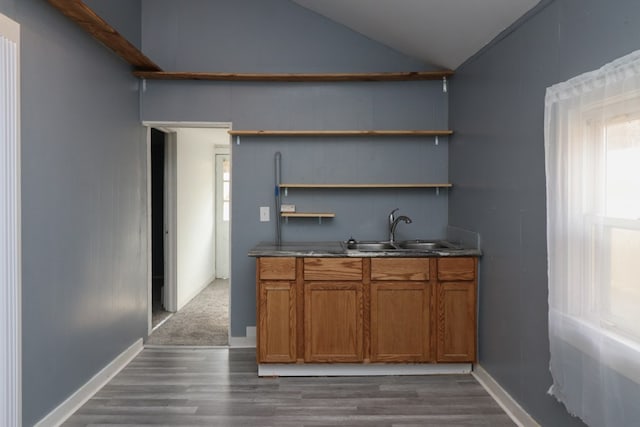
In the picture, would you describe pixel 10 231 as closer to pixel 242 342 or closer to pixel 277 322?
pixel 277 322

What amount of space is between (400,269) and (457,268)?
16.6 inches

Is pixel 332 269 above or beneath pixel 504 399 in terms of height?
above

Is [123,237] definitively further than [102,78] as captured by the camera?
Yes

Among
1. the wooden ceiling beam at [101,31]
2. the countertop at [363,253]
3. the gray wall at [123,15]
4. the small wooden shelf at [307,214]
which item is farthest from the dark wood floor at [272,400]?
the gray wall at [123,15]

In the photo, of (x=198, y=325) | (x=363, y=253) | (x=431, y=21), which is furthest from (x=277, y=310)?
(x=431, y=21)

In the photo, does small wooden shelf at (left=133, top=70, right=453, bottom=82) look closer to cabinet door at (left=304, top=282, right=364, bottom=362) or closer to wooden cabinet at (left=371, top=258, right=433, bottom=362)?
wooden cabinet at (left=371, top=258, right=433, bottom=362)

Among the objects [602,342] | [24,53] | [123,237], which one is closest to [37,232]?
[24,53]

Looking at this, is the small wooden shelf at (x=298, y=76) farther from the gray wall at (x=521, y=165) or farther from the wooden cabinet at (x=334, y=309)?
the wooden cabinet at (x=334, y=309)

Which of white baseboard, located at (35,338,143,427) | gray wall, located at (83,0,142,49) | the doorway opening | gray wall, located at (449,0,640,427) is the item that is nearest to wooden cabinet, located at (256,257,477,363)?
gray wall, located at (449,0,640,427)

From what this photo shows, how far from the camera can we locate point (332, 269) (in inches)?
123

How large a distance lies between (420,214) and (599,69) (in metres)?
2.18

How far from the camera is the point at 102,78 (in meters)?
3.06

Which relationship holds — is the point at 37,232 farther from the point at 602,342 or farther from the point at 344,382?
the point at 602,342

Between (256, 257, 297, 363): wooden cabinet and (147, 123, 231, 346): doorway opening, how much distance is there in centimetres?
94
